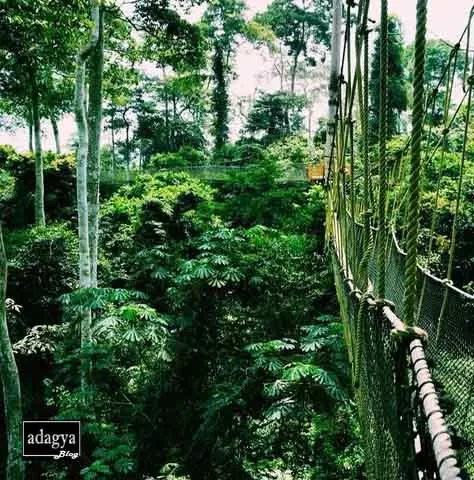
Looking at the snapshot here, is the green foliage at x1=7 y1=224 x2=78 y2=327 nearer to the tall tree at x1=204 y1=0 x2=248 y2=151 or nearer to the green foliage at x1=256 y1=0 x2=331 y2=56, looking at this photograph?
the tall tree at x1=204 y1=0 x2=248 y2=151

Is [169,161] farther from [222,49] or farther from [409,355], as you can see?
[409,355]

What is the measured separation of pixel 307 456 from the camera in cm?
372

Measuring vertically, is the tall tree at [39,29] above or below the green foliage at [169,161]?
above

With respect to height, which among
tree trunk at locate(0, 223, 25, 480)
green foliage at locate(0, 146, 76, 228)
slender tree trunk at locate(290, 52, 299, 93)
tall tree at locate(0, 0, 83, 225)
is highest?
slender tree trunk at locate(290, 52, 299, 93)

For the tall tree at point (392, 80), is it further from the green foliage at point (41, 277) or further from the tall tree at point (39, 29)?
the tall tree at point (39, 29)

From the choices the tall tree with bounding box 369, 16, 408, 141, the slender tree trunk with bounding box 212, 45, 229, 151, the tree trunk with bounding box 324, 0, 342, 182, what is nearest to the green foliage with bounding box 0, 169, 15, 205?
the tree trunk with bounding box 324, 0, 342, 182

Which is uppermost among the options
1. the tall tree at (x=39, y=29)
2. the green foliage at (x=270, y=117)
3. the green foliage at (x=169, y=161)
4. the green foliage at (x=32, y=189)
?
the green foliage at (x=270, y=117)

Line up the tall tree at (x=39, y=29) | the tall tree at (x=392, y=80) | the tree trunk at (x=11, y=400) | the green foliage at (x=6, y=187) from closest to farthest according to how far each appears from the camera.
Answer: the tall tree at (x=39, y=29) → the tree trunk at (x=11, y=400) → the green foliage at (x=6, y=187) → the tall tree at (x=392, y=80)

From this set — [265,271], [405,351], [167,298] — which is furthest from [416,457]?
[167,298]

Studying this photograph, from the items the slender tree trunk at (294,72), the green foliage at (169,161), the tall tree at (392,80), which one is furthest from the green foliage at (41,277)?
the slender tree trunk at (294,72)

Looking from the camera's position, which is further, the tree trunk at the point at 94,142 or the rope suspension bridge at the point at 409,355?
the tree trunk at the point at 94,142

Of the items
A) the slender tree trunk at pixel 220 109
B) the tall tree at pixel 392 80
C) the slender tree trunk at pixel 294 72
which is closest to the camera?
the tall tree at pixel 392 80

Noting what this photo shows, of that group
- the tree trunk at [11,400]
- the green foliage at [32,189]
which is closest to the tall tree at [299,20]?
the green foliage at [32,189]

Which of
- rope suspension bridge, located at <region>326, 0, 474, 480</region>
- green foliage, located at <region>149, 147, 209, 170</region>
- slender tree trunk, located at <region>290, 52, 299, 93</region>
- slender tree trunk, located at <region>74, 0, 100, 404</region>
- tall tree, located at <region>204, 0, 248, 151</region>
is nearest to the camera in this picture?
rope suspension bridge, located at <region>326, 0, 474, 480</region>
